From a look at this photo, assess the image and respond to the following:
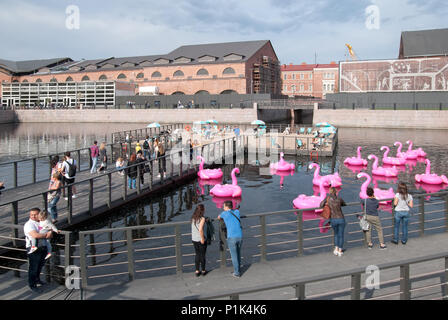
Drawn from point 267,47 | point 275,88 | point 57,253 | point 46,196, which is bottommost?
point 57,253

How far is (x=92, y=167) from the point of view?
66.7ft

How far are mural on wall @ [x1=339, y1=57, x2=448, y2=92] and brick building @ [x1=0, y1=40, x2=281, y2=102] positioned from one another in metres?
19.0

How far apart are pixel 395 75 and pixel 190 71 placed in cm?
3911

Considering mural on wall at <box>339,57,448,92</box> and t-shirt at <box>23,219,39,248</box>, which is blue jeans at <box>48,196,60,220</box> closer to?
t-shirt at <box>23,219,39,248</box>

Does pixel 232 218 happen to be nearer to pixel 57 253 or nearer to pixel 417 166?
pixel 57 253

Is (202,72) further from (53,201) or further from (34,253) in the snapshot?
(34,253)

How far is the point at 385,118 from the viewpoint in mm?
58219

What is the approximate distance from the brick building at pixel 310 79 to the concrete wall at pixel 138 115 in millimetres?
54627

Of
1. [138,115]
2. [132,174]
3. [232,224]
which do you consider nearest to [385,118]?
[138,115]

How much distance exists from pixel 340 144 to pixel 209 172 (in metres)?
20.9

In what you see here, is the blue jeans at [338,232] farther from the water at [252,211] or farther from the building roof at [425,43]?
the building roof at [425,43]

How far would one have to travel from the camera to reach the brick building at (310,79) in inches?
4510

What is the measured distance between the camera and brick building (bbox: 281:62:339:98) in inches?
4510
